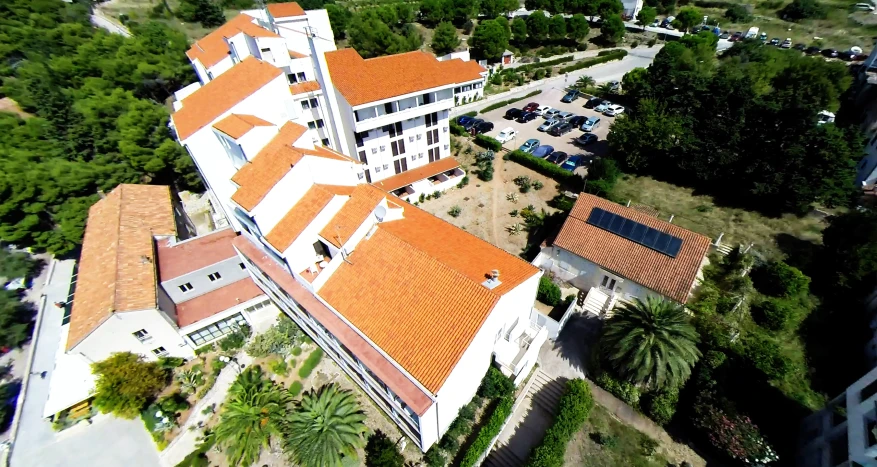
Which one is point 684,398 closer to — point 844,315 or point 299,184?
point 844,315

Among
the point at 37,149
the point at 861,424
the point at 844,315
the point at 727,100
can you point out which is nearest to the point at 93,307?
the point at 37,149

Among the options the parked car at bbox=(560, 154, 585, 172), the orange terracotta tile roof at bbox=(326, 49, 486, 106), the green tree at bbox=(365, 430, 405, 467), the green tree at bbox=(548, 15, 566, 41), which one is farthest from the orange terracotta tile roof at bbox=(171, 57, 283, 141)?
the green tree at bbox=(548, 15, 566, 41)

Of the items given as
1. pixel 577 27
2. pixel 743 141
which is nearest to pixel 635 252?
pixel 743 141

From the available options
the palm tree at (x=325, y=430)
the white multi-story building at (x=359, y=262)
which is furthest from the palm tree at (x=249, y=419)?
the white multi-story building at (x=359, y=262)

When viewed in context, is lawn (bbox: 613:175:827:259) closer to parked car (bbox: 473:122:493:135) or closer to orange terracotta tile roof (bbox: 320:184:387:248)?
parked car (bbox: 473:122:493:135)

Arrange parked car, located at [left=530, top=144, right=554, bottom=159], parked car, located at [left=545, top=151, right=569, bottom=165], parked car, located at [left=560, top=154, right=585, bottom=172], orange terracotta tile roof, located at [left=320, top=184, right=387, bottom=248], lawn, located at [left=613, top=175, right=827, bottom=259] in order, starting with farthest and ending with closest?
1. parked car, located at [left=530, top=144, right=554, bottom=159]
2. parked car, located at [left=545, top=151, right=569, bottom=165]
3. parked car, located at [left=560, top=154, right=585, bottom=172]
4. lawn, located at [left=613, top=175, right=827, bottom=259]
5. orange terracotta tile roof, located at [left=320, top=184, right=387, bottom=248]
